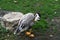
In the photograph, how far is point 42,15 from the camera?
7.51 m

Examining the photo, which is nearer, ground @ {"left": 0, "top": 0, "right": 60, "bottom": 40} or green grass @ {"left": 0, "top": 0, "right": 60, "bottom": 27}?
ground @ {"left": 0, "top": 0, "right": 60, "bottom": 40}

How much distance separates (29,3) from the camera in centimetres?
822

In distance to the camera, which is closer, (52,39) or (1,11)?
(52,39)

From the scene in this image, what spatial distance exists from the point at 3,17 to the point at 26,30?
859 millimetres

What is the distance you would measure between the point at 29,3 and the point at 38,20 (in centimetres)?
131

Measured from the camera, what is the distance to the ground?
21.5ft

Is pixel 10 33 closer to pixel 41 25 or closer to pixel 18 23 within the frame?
pixel 18 23

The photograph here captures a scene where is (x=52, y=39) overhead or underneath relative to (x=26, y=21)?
underneath

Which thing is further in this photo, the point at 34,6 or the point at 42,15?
the point at 34,6

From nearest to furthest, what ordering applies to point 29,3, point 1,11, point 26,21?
point 26,21 → point 1,11 → point 29,3

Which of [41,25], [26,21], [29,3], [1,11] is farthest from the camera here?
[29,3]

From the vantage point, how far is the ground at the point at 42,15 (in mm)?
6562

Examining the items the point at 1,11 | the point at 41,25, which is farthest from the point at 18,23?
the point at 1,11

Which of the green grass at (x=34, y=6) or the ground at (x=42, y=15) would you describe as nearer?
the ground at (x=42, y=15)
